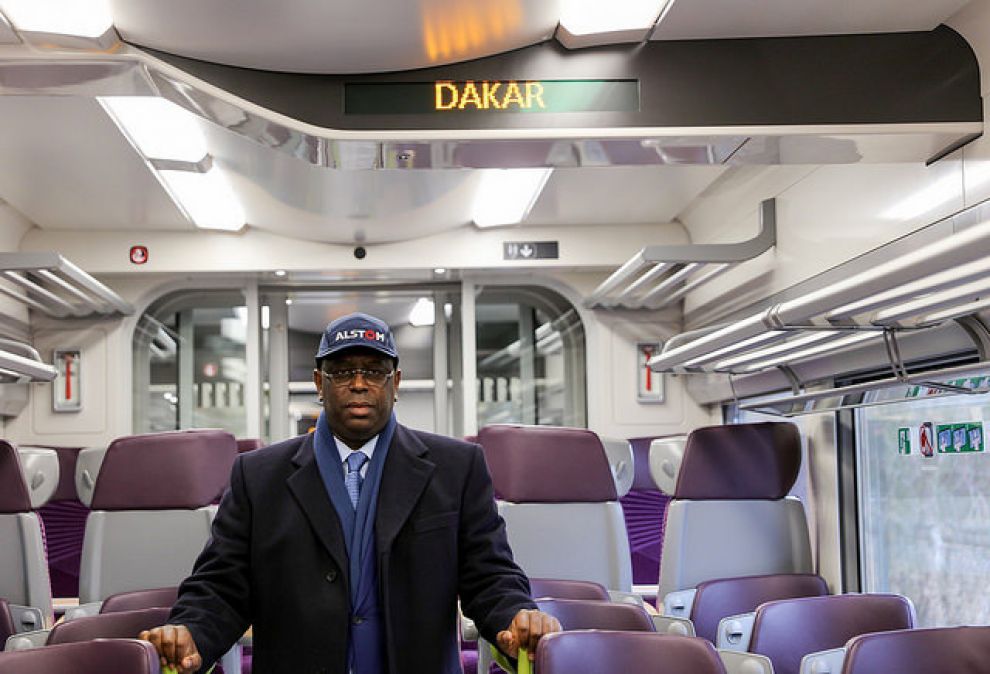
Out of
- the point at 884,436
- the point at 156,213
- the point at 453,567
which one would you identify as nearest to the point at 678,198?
the point at 884,436

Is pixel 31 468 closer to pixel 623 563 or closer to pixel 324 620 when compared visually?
pixel 623 563

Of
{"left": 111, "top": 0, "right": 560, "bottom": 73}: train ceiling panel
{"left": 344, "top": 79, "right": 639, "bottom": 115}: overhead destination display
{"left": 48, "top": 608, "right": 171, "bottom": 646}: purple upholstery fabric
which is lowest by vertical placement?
{"left": 48, "top": 608, "right": 171, "bottom": 646}: purple upholstery fabric

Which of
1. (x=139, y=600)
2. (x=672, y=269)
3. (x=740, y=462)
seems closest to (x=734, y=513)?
(x=740, y=462)

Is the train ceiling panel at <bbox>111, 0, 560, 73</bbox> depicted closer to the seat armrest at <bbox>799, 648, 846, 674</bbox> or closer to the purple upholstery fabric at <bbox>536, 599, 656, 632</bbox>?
the purple upholstery fabric at <bbox>536, 599, 656, 632</bbox>

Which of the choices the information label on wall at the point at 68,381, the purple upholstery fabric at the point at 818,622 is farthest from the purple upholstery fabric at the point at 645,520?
the purple upholstery fabric at the point at 818,622

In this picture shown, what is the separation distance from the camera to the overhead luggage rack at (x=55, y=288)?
5883 mm

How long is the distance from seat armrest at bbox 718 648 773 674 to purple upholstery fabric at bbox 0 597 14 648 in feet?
9.19

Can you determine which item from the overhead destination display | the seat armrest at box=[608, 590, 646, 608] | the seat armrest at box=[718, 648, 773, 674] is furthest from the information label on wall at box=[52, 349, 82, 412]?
the seat armrest at box=[718, 648, 773, 674]

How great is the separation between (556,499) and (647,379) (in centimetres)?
261

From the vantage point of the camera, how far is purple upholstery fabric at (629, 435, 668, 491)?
799 cm

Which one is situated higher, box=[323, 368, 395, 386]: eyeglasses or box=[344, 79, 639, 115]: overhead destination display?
box=[344, 79, 639, 115]: overhead destination display

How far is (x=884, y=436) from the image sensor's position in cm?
529

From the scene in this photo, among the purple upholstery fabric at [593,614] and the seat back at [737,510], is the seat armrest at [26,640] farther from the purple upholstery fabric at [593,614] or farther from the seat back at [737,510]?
the seat back at [737,510]

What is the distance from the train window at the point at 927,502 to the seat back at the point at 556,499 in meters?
1.14
